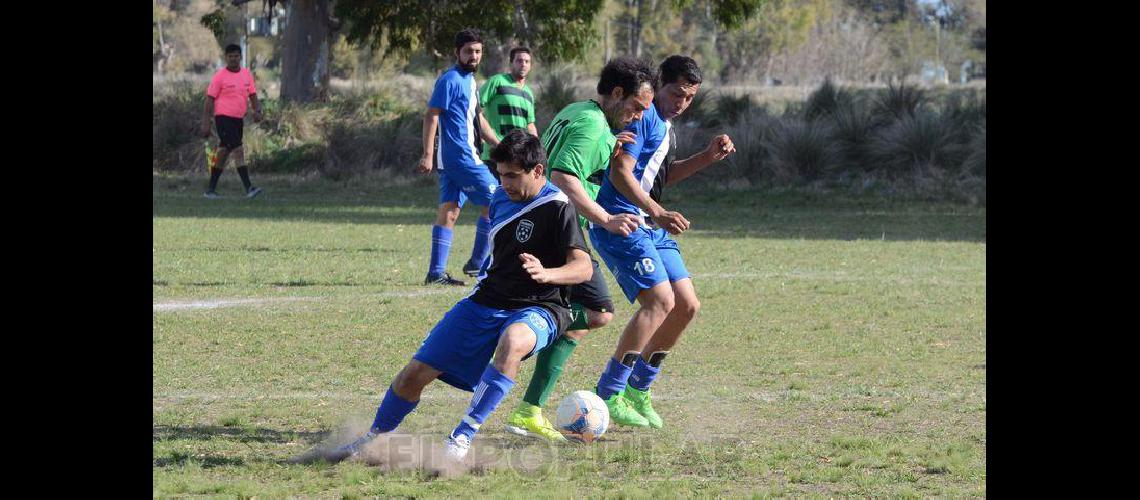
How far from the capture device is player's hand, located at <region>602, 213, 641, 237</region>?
633cm

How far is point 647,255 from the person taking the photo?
22.6 feet

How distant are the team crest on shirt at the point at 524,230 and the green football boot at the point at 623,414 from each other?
1057 millimetres

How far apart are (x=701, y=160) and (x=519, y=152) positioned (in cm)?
171

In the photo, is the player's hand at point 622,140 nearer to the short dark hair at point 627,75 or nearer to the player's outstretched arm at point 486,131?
the short dark hair at point 627,75

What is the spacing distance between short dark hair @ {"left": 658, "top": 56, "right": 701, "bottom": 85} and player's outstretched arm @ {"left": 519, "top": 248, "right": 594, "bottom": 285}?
1.39m

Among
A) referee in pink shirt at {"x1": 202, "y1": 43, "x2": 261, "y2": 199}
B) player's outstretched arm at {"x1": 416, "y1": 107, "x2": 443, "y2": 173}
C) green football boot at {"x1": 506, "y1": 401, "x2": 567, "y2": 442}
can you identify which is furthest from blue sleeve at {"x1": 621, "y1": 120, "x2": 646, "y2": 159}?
referee in pink shirt at {"x1": 202, "y1": 43, "x2": 261, "y2": 199}

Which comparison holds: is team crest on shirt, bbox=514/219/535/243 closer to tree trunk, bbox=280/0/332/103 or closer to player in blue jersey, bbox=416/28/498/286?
player in blue jersey, bbox=416/28/498/286

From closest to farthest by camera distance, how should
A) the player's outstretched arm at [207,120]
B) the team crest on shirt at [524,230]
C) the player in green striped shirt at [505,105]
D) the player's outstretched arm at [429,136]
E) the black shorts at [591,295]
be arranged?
the team crest on shirt at [524,230]
the black shorts at [591,295]
the player's outstretched arm at [429,136]
the player in green striped shirt at [505,105]
the player's outstretched arm at [207,120]

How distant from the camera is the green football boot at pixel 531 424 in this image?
6473mm

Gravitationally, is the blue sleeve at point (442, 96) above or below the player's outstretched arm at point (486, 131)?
above

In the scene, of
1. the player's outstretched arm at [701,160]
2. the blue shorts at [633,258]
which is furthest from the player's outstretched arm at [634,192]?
the player's outstretched arm at [701,160]

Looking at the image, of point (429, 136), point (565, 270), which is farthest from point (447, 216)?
point (565, 270)
